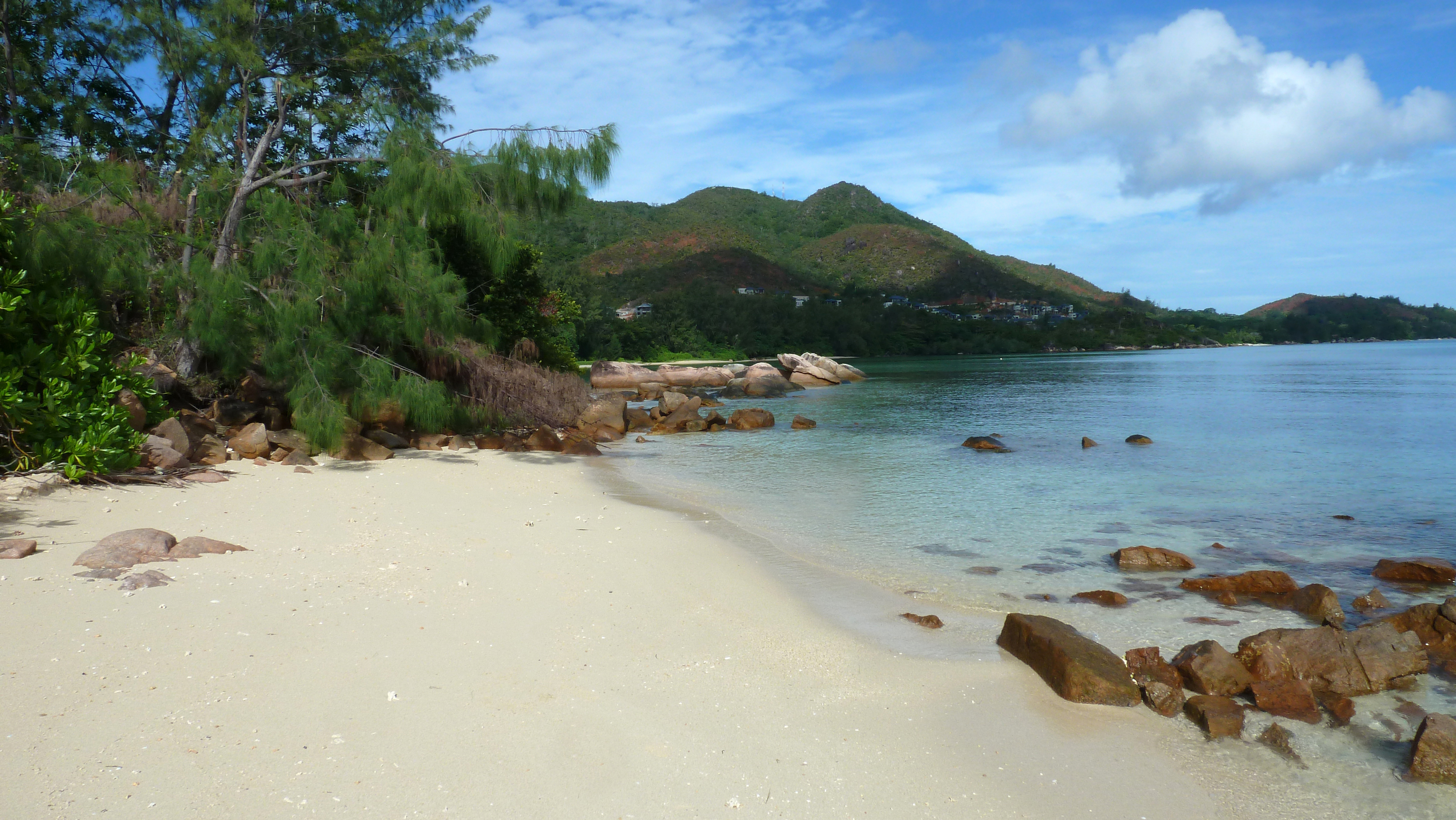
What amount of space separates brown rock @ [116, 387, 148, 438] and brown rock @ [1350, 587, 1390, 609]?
11.4 metres

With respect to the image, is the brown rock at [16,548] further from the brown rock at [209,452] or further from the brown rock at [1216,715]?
the brown rock at [1216,715]

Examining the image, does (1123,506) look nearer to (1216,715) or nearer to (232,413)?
(1216,715)

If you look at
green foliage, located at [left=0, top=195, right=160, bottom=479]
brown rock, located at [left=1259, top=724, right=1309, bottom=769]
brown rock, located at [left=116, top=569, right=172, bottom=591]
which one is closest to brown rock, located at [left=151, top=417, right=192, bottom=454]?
green foliage, located at [left=0, top=195, right=160, bottom=479]

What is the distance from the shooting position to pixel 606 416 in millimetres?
19156

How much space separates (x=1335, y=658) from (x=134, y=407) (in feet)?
35.1

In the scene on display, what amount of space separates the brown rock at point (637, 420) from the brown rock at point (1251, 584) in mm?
14387

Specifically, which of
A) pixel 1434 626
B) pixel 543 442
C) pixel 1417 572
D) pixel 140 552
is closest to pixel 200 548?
pixel 140 552

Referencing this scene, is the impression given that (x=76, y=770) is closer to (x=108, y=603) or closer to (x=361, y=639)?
(x=361, y=639)

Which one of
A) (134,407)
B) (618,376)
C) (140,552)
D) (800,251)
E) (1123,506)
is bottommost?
(1123,506)

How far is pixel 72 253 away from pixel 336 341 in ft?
9.99

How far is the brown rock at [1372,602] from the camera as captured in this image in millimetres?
6305

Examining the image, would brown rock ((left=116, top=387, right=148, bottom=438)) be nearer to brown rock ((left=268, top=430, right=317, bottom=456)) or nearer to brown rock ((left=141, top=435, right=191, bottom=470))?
brown rock ((left=141, top=435, right=191, bottom=470))

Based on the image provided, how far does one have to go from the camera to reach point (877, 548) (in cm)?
812

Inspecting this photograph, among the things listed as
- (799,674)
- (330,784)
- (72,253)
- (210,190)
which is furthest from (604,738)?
(210,190)
